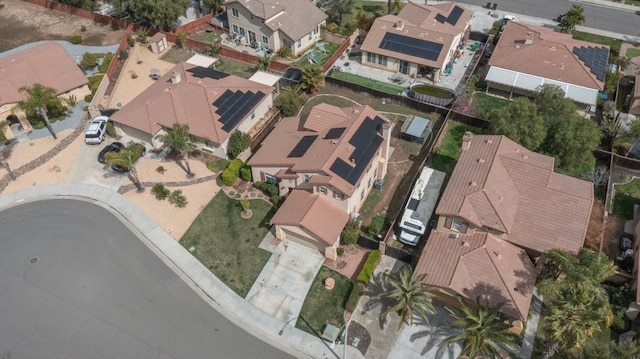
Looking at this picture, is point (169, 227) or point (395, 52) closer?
point (169, 227)

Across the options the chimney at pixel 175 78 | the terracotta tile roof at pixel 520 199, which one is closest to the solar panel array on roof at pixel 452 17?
the terracotta tile roof at pixel 520 199

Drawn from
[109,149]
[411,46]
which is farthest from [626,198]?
[109,149]

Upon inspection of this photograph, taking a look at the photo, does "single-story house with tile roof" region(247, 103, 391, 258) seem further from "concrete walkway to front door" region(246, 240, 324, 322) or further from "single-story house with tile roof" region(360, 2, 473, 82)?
"single-story house with tile roof" region(360, 2, 473, 82)

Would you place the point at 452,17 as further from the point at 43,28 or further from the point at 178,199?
the point at 43,28

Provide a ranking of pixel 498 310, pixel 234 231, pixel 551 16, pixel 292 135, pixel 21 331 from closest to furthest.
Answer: pixel 498 310 → pixel 21 331 → pixel 234 231 → pixel 292 135 → pixel 551 16

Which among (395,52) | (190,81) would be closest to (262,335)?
(190,81)

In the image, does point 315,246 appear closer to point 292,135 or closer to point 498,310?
point 292,135

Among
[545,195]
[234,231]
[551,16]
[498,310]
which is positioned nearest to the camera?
[498,310]
